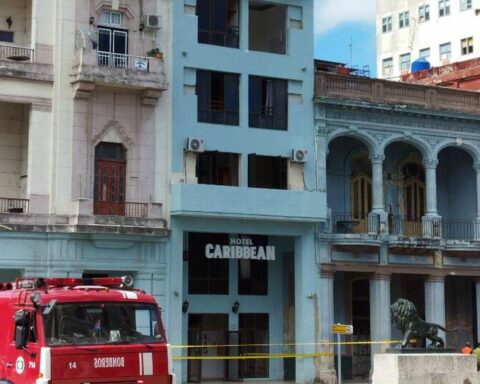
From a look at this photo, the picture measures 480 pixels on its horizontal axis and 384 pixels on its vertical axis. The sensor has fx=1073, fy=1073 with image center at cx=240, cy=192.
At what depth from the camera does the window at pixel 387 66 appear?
78438 mm

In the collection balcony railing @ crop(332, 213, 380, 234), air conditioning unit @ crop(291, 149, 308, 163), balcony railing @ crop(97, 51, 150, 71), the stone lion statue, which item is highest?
balcony railing @ crop(97, 51, 150, 71)

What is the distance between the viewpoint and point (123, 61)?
4116 centimetres

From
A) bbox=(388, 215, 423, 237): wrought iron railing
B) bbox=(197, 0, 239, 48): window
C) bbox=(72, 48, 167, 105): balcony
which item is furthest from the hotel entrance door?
bbox=(197, 0, 239, 48): window

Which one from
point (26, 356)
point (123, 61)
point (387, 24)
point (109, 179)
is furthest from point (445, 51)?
point (26, 356)

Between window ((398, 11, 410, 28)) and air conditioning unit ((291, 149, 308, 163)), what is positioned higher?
window ((398, 11, 410, 28))

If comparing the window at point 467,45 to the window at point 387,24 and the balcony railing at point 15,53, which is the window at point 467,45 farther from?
the balcony railing at point 15,53

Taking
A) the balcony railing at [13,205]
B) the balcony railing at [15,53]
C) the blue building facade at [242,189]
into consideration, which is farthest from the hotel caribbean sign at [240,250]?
the balcony railing at [15,53]

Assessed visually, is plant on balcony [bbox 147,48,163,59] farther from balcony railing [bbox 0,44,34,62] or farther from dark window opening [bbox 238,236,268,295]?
dark window opening [bbox 238,236,268,295]

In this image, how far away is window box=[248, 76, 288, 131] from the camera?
146ft

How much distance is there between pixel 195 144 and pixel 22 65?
7392 millimetres

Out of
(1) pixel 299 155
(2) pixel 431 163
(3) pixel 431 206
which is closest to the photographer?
(1) pixel 299 155

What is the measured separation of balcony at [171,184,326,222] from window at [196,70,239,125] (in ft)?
10.4

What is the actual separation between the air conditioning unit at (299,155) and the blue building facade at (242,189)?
0.05 metres

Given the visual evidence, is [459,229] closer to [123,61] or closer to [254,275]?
[254,275]
